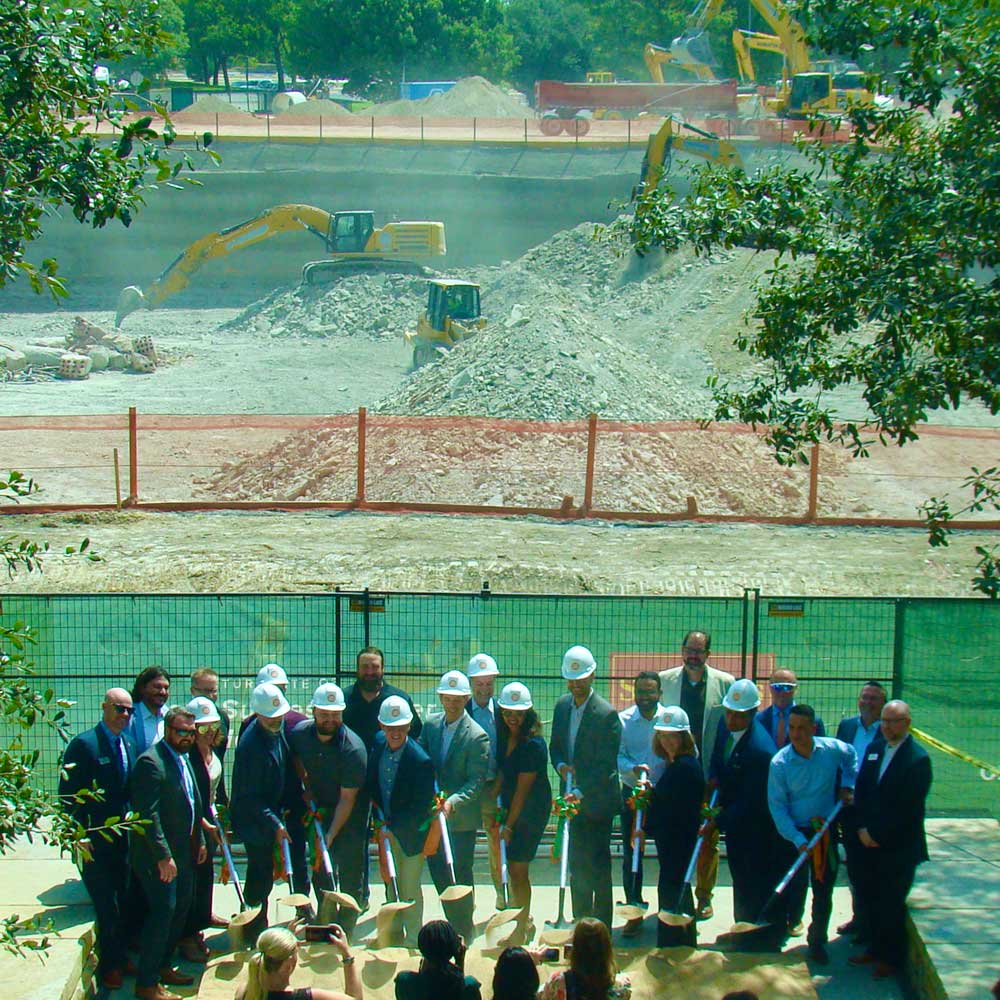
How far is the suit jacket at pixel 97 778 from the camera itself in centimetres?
710

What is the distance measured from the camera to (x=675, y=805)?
7.57 meters

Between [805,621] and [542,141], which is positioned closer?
[805,621]

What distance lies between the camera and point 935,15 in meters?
8.52

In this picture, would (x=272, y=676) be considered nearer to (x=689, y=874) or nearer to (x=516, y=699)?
(x=516, y=699)

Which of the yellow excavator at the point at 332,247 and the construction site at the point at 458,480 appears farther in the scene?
the yellow excavator at the point at 332,247

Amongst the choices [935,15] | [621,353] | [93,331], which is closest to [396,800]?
[935,15]

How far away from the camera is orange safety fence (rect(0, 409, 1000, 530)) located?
20.1m

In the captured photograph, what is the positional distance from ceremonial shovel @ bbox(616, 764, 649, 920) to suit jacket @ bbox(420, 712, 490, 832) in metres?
0.90

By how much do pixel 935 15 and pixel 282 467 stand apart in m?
15.1

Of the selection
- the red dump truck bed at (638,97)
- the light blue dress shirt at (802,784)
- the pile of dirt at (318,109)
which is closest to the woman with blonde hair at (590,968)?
the light blue dress shirt at (802,784)

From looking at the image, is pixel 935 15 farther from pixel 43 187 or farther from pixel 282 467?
pixel 282 467

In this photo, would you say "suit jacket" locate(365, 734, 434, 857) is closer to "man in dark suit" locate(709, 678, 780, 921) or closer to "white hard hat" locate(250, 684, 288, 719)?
"white hard hat" locate(250, 684, 288, 719)

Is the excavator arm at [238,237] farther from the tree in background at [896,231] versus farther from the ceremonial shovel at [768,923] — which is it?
the ceremonial shovel at [768,923]

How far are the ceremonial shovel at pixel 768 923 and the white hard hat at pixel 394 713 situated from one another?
2130 mm
